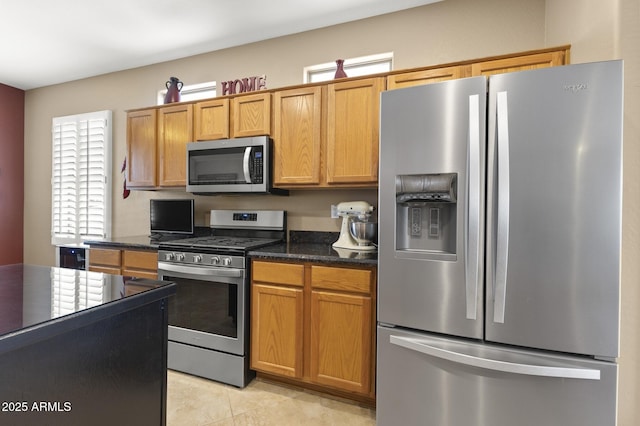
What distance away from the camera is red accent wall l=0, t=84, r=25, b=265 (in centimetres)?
412

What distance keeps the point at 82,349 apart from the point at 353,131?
75.5 inches

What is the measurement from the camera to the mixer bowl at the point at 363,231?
91.4 inches

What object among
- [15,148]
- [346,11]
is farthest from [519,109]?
[15,148]

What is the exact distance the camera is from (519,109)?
4.39 ft

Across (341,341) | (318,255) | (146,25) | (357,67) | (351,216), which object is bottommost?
(341,341)

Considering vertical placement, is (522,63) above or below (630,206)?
above

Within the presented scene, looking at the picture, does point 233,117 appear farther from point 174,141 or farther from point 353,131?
point 353,131

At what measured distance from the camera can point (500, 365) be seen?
1.32 meters

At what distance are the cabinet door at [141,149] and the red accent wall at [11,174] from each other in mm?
2402

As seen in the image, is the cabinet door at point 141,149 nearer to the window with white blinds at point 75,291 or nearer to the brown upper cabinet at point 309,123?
the brown upper cabinet at point 309,123

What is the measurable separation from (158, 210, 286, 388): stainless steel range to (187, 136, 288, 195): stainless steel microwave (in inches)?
19.3


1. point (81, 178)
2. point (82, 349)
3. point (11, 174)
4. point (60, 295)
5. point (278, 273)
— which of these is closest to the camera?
point (82, 349)

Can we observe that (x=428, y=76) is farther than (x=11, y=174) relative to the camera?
No

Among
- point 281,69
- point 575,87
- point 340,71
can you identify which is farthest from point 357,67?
point 575,87
